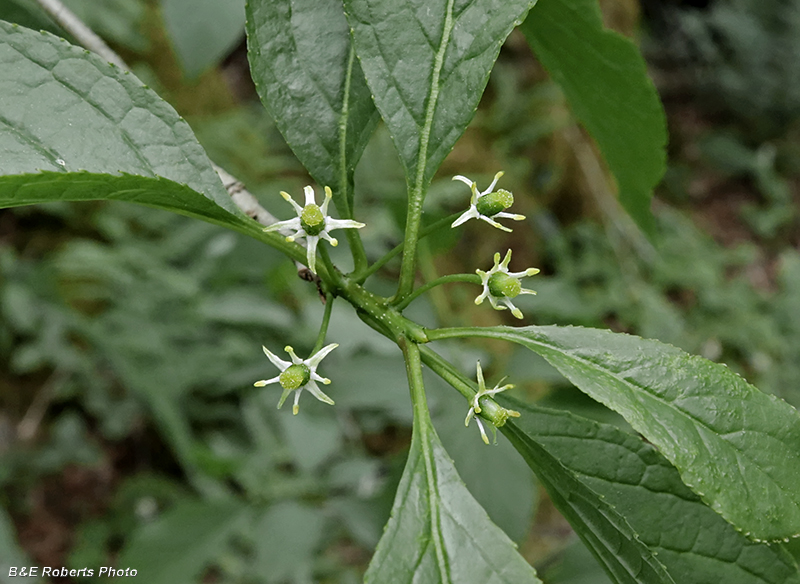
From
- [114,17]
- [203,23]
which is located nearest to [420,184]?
[203,23]

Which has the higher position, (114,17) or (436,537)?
(114,17)

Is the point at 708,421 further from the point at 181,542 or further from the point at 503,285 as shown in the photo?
the point at 181,542

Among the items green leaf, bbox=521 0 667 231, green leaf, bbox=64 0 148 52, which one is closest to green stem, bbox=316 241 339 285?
green leaf, bbox=521 0 667 231

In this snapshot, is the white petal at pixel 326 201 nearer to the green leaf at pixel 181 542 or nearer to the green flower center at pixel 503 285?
the green flower center at pixel 503 285

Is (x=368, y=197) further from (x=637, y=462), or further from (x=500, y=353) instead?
(x=637, y=462)

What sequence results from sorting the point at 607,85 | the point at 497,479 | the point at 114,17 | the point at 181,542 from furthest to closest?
the point at 114,17 → the point at 181,542 → the point at 497,479 → the point at 607,85

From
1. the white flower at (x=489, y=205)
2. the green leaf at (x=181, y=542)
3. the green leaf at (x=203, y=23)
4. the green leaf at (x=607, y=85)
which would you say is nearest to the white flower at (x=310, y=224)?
the white flower at (x=489, y=205)
